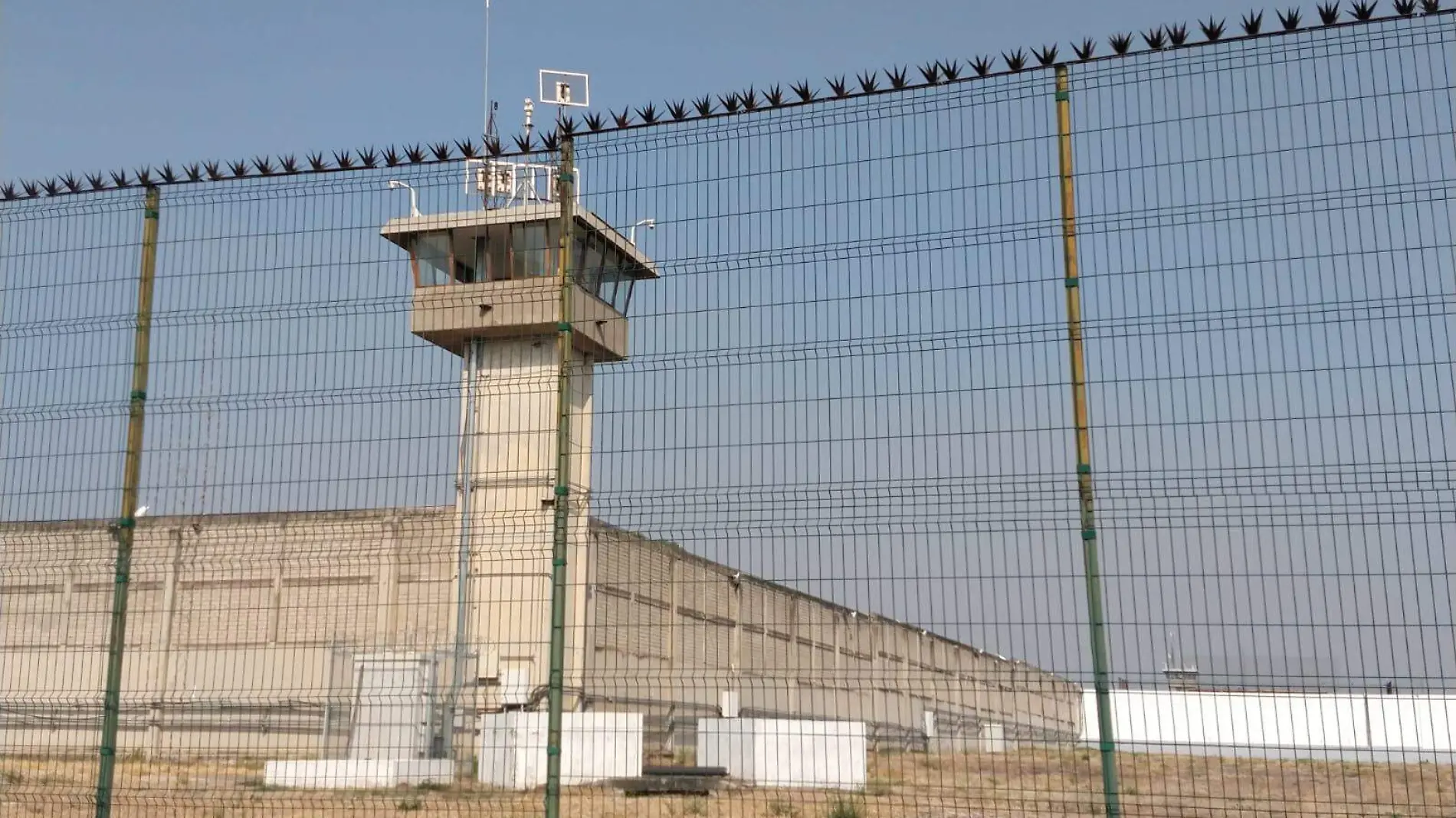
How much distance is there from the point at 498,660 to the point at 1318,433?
516 cm

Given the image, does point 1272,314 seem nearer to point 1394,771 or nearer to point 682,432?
point 682,432

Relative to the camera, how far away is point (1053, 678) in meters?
7.60

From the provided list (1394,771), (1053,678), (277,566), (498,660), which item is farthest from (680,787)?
(1394,771)

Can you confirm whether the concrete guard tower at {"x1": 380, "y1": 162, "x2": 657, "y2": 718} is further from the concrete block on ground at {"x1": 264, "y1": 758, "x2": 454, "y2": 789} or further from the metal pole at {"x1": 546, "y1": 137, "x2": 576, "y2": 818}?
the concrete block on ground at {"x1": 264, "y1": 758, "x2": 454, "y2": 789}

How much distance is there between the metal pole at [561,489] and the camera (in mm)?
8180

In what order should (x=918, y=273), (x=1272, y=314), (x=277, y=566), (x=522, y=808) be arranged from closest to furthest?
(x=1272, y=314)
(x=918, y=273)
(x=522, y=808)
(x=277, y=566)

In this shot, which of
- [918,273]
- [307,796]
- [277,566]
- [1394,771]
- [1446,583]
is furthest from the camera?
[1394,771]

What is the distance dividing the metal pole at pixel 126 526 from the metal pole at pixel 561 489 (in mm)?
2815

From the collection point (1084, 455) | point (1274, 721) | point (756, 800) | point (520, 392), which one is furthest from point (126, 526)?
point (1274, 721)

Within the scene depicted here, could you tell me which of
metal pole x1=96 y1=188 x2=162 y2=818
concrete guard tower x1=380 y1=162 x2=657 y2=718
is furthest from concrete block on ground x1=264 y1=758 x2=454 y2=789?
metal pole x1=96 y1=188 x2=162 y2=818

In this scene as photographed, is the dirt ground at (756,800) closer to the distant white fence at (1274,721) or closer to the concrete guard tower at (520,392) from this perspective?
the distant white fence at (1274,721)

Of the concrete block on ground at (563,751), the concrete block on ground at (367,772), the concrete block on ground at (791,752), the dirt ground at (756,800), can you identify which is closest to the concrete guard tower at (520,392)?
the dirt ground at (756,800)

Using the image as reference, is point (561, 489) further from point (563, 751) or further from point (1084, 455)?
point (563, 751)

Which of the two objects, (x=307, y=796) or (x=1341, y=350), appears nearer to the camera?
(x=1341, y=350)
